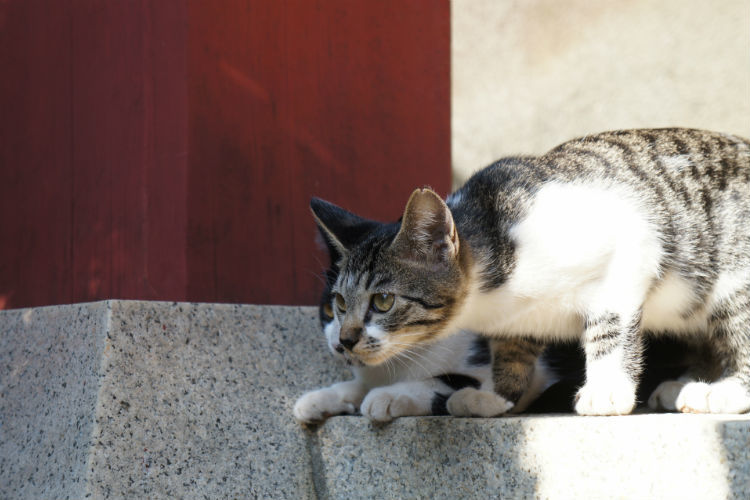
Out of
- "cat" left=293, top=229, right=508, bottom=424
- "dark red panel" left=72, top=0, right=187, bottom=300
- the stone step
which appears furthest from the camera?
"dark red panel" left=72, top=0, right=187, bottom=300

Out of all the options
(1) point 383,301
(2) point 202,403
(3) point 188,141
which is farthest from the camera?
(3) point 188,141

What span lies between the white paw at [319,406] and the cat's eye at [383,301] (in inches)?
19.8

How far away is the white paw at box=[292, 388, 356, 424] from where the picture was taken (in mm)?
2436

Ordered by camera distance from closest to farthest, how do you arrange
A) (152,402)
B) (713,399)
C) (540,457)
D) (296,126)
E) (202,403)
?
(540,457)
(713,399)
(152,402)
(202,403)
(296,126)

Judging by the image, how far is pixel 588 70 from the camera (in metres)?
5.79

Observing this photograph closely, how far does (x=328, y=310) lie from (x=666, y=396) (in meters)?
1.10

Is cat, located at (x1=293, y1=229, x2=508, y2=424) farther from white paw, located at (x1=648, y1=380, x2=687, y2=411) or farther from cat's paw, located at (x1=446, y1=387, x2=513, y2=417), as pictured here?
white paw, located at (x1=648, y1=380, x2=687, y2=411)

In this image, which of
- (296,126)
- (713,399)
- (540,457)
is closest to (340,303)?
(540,457)

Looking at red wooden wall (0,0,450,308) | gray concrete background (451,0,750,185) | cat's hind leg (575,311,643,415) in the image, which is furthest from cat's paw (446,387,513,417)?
gray concrete background (451,0,750,185)

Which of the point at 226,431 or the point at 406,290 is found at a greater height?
the point at 406,290

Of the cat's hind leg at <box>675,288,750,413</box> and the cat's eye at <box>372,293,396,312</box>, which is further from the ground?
the cat's eye at <box>372,293,396,312</box>

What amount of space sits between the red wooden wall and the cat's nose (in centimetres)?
77

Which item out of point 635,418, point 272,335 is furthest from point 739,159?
point 272,335

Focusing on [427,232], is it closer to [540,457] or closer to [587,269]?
[587,269]
